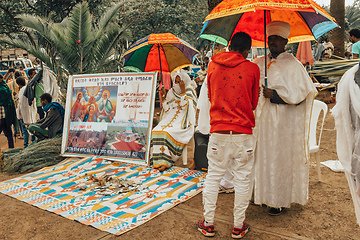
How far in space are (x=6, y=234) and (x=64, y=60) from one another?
4.42 meters

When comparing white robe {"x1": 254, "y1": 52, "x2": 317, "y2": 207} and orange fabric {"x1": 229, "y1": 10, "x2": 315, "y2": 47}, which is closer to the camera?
white robe {"x1": 254, "y1": 52, "x2": 317, "y2": 207}

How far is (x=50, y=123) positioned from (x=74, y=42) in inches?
76.5

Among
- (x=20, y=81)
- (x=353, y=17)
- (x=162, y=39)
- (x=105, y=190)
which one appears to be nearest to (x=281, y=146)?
(x=105, y=190)

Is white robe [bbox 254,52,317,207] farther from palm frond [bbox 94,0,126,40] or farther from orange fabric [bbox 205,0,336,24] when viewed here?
palm frond [bbox 94,0,126,40]

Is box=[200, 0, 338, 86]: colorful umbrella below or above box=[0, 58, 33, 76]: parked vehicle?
below

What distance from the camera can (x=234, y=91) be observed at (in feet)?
9.78

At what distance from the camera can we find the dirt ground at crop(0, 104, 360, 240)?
3.31 meters

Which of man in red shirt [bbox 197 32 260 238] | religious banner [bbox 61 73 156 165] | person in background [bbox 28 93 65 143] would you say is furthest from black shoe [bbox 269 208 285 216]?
person in background [bbox 28 93 65 143]

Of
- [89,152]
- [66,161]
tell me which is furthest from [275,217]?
[66,161]

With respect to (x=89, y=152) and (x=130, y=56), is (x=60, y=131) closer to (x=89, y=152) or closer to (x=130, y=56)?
(x=89, y=152)

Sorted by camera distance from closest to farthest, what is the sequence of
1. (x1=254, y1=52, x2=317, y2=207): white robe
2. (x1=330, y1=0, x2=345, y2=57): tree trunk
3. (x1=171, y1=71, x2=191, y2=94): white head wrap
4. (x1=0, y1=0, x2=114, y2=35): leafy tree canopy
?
(x1=254, y1=52, x2=317, y2=207): white robe
(x1=171, y1=71, x2=191, y2=94): white head wrap
(x1=330, y1=0, x2=345, y2=57): tree trunk
(x1=0, y1=0, x2=114, y2=35): leafy tree canopy

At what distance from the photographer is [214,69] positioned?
10.1ft

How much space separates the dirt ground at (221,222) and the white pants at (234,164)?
1.29 feet

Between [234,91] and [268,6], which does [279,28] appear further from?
[234,91]
